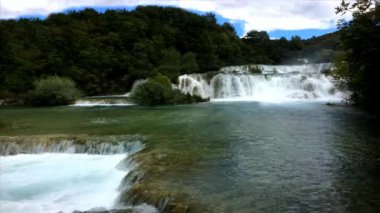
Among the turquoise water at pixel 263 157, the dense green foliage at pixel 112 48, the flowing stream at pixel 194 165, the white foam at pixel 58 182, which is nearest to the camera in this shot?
the turquoise water at pixel 263 157

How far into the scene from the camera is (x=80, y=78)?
52000 mm

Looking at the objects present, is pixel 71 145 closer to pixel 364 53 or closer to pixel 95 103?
pixel 364 53

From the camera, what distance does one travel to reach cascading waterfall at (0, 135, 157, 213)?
10164 mm

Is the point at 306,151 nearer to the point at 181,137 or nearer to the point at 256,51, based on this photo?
the point at 181,137

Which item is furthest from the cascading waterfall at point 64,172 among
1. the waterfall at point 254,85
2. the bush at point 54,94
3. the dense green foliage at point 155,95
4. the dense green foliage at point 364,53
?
the waterfall at point 254,85

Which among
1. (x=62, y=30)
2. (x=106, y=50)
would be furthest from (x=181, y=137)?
(x=62, y=30)

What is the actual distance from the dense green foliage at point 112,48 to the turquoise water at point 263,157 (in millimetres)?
24540

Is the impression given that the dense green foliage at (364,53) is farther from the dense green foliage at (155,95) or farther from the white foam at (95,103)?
the white foam at (95,103)

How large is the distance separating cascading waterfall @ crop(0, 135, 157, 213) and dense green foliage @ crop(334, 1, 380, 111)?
11565 millimetres

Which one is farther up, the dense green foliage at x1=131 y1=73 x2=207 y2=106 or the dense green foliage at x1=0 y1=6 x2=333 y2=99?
the dense green foliage at x1=0 y1=6 x2=333 y2=99

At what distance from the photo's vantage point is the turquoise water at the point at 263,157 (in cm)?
893

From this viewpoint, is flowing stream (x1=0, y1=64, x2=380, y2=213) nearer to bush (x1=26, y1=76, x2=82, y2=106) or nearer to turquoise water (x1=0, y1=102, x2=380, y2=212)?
turquoise water (x1=0, y1=102, x2=380, y2=212)

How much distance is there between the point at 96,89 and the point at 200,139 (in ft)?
126

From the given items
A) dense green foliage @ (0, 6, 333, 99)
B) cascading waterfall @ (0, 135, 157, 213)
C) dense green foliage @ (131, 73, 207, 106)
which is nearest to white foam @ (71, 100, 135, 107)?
dense green foliage @ (131, 73, 207, 106)
